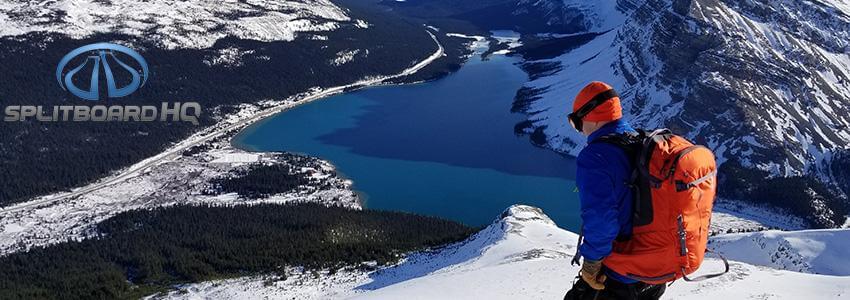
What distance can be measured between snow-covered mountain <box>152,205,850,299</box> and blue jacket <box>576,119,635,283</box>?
1705cm

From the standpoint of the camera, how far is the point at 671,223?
23.0ft

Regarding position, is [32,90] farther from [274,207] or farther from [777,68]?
[777,68]

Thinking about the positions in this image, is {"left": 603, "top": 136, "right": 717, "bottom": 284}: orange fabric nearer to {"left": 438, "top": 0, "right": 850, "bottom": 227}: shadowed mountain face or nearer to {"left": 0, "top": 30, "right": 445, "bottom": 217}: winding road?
{"left": 438, "top": 0, "right": 850, "bottom": 227}: shadowed mountain face

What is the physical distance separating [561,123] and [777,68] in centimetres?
3460

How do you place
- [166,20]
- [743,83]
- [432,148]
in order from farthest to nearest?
1. [166,20]
2. [432,148]
3. [743,83]

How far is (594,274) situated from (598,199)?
39.0 inches

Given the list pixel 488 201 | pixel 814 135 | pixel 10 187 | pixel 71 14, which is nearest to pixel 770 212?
pixel 814 135

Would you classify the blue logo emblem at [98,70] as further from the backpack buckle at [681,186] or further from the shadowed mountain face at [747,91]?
the backpack buckle at [681,186]

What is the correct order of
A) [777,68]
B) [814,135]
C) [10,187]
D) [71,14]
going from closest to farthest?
1. [10,187]
2. [814,135]
3. [777,68]
4. [71,14]

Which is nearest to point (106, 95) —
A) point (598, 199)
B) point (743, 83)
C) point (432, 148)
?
point (432, 148)

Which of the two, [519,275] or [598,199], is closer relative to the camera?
[598,199]

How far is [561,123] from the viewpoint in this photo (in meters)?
116

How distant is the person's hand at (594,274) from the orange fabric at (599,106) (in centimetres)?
159

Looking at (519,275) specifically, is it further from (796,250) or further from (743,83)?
(743,83)
